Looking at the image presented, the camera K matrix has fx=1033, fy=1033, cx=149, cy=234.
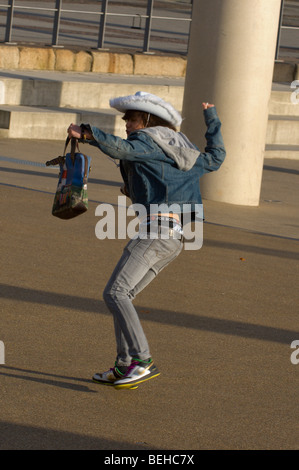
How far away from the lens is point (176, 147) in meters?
5.59

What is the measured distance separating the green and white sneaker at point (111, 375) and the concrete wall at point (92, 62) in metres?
12.2

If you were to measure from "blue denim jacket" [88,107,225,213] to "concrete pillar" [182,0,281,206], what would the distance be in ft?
20.4

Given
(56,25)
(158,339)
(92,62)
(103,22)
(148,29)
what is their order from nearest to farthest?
1. (158,339)
2. (56,25)
3. (92,62)
4. (103,22)
5. (148,29)

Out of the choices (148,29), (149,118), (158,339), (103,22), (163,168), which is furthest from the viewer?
(148,29)

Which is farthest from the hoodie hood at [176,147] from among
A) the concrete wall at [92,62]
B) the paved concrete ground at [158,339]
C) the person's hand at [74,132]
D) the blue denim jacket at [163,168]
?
the concrete wall at [92,62]

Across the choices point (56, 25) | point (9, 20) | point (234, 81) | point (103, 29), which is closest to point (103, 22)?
point (103, 29)

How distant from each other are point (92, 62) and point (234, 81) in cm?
684

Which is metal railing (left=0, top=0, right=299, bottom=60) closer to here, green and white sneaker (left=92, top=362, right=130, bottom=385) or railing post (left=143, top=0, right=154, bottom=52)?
railing post (left=143, top=0, right=154, bottom=52)

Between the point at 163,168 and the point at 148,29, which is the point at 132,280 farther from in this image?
the point at 148,29

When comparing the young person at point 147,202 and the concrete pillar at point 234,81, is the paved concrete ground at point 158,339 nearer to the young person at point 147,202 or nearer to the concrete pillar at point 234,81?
the young person at point 147,202

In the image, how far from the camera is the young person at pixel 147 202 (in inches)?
219

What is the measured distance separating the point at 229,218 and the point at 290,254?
1750 millimetres

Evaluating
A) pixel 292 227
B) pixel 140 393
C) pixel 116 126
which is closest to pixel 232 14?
pixel 292 227

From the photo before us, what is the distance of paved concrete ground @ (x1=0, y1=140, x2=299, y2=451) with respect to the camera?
517cm
